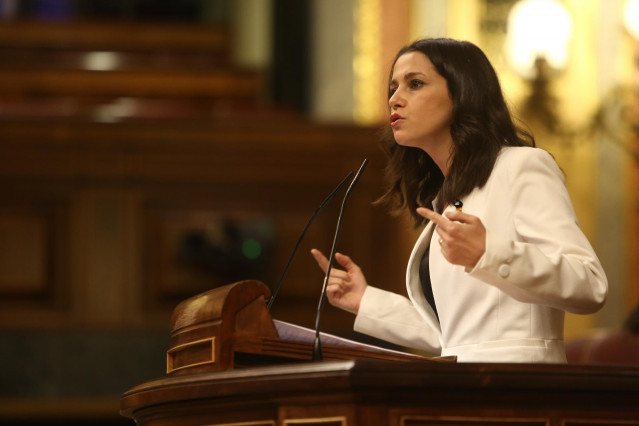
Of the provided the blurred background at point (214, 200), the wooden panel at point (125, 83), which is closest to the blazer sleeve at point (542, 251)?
the blurred background at point (214, 200)

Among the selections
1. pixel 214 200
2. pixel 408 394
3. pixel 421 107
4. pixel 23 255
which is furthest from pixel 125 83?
pixel 408 394

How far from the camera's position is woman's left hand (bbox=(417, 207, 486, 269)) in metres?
1.63

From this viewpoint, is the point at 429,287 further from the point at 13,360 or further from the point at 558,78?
the point at 558,78

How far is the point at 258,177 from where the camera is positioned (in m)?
5.20

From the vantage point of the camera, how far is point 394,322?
2.07m

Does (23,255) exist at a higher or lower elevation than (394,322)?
lower

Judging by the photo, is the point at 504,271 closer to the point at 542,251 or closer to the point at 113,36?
the point at 542,251

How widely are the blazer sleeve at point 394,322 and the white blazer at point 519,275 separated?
0.03 meters

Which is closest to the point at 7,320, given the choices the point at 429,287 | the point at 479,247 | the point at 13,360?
the point at 13,360

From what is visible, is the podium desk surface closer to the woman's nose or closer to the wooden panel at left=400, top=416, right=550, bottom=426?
the wooden panel at left=400, top=416, right=550, bottom=426

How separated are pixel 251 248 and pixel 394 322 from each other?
3071mm

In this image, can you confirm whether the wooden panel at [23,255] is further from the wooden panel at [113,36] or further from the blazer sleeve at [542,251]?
the blazer sleeve at [542,251]

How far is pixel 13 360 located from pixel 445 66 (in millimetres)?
3320

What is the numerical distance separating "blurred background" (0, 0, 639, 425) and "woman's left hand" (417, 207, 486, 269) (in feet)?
10.8
